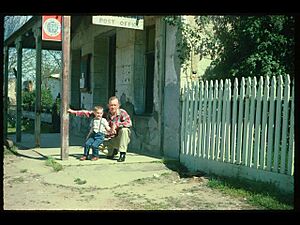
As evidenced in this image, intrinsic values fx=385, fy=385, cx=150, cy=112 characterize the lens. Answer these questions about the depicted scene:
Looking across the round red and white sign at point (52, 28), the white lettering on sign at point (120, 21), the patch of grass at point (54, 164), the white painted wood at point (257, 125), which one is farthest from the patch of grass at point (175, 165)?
the round red and white sign at point (52, 28)

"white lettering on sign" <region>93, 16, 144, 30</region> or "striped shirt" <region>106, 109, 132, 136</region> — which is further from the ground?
"white lettering on sign" <region>93, 16, 144, 30</region>

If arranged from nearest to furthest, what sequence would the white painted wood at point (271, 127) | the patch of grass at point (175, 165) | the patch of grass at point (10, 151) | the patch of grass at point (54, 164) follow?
the white painted wood at point (271, 127)
the patch of grass at point (54, 164)
the patch of grass at point (175, 165)
the patch of grass at point (10, 151)

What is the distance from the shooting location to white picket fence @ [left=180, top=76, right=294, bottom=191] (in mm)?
4977

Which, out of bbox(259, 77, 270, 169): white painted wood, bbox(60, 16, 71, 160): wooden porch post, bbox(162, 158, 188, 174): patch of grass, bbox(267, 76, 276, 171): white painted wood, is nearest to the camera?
bbox(267, 76, 276, 171): white painted wood

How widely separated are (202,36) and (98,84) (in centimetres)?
488

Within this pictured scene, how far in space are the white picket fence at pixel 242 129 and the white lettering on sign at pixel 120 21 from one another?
1.58 m

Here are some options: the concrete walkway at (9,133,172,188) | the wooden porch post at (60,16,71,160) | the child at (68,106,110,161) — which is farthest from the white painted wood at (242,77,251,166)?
the wooden porch post at (60,16,71,160)

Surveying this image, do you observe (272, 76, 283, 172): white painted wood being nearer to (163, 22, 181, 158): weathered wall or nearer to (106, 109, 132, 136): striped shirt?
(163, 22, 181, 158): weathered wall

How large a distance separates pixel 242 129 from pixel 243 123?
0.34 ft

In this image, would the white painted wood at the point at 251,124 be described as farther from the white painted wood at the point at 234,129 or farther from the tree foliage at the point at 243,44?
the tree foliage at the point at 243,44

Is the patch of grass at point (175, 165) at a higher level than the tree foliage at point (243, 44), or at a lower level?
lower

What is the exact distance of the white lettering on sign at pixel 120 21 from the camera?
A: 22.4 ft

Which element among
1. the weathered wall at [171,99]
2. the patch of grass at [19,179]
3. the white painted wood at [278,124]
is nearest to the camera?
the white painted wood at [278,124]

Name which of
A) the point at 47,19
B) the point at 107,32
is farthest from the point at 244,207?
the point at 107,32
